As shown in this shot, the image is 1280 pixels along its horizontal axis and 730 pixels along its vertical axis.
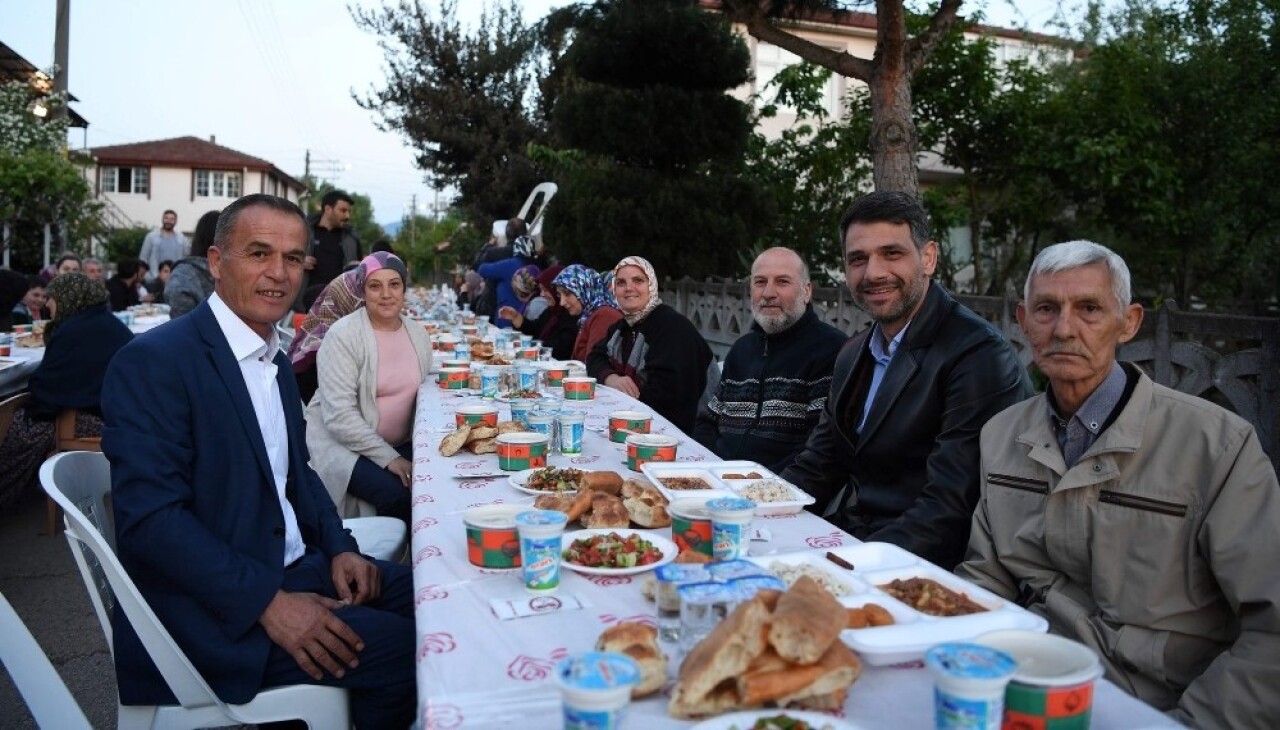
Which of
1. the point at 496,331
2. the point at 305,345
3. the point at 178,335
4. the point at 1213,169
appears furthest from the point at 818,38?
the point at 178,335

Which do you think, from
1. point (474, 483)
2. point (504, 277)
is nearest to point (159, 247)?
point (504, 277)

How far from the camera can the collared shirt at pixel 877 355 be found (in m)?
3.22

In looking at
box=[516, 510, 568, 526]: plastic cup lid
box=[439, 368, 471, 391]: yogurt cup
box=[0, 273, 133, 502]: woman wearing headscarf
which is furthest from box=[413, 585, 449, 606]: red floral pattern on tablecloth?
box=[0, 273, 133, 502]: woman wearing headscarf

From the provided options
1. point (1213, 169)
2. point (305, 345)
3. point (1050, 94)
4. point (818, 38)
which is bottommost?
point (305, 345)

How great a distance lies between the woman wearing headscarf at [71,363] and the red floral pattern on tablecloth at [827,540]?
4660 mm

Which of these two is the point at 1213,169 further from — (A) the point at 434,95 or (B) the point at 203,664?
(A) the point at 434,95

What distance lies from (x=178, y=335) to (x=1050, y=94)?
43.7ft

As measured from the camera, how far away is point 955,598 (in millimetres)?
1683

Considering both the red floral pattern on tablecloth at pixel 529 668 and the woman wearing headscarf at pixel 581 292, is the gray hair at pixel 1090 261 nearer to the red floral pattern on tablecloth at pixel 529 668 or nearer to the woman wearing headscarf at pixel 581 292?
the red floral pattern on tablecloth at pixel 529 668

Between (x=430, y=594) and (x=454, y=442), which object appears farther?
(x=454, y=442)

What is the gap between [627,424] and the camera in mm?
3439

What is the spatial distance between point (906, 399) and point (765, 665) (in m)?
1.90

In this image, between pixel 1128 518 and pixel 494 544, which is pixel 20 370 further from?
pixel 1128 518

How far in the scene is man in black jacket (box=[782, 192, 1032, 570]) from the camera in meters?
2.74
